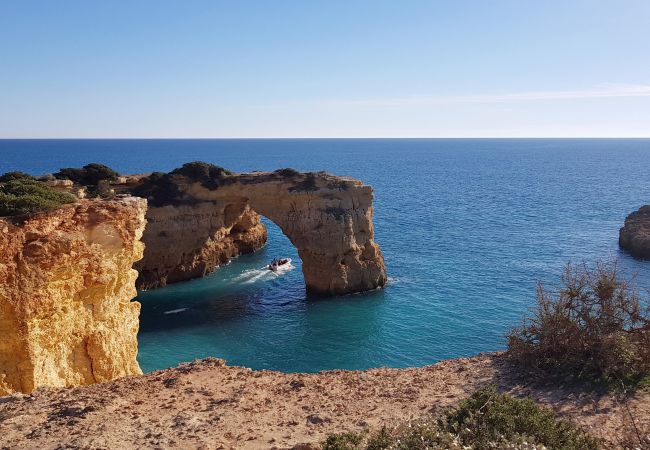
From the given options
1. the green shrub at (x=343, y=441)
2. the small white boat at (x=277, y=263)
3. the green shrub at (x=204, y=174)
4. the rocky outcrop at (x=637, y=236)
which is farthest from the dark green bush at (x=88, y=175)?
the rocky outcrop at (x=637, y=236)

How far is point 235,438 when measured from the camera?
12398 mm

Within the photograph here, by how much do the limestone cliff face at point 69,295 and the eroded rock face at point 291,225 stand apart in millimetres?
22020

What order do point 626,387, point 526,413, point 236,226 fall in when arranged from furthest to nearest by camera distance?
point 236,226 → point 626,387 → point 526,413

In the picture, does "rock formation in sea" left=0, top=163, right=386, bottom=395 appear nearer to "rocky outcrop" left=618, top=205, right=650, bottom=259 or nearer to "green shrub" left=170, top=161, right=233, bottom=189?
"green shrub" left=170, top=161, right=233, bottom=189

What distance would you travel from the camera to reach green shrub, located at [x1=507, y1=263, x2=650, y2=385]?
1564cm

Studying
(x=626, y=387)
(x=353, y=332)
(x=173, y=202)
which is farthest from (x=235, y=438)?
(x=173, y=202)

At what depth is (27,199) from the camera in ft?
60.7

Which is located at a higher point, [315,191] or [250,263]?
[315,191]

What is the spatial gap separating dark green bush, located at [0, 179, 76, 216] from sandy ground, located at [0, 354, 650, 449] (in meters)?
6.63

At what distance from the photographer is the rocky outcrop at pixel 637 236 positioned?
52.8 meters

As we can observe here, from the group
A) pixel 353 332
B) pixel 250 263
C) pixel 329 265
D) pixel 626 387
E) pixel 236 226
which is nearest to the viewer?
pixel 626 387

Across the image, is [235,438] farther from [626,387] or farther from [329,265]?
[329,265]

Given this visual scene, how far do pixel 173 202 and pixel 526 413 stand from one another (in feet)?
131

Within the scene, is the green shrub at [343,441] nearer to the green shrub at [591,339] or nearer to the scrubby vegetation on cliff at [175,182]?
the green shrub at [591,339]
